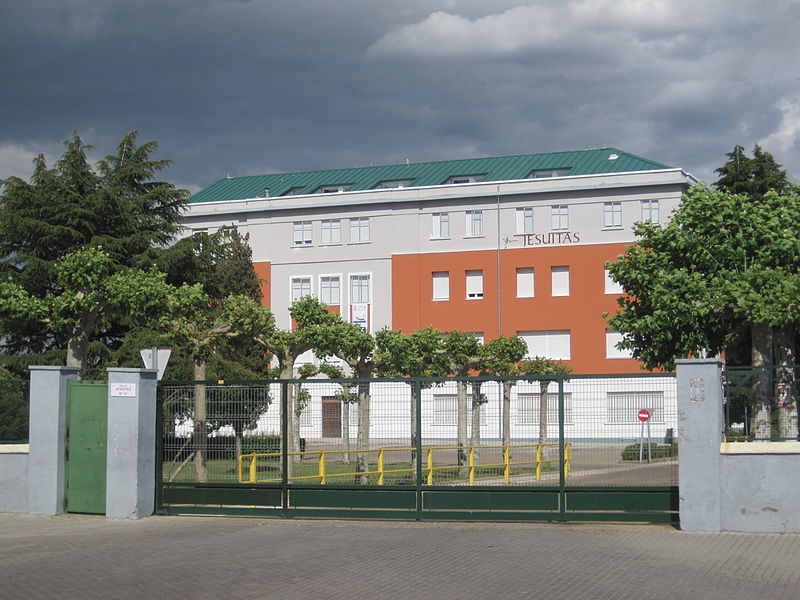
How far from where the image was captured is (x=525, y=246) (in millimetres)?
58062

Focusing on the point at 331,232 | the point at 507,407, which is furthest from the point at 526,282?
the point at 507,407

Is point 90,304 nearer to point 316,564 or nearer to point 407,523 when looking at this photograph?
point 407,523

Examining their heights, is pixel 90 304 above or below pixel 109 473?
above

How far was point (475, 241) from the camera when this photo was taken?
5919 centimetres

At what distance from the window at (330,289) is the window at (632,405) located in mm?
47880

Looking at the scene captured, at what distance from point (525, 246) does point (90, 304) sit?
38.1 meters

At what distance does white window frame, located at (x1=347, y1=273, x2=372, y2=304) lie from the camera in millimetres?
61156

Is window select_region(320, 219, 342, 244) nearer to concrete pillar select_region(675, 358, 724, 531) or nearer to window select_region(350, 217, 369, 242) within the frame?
window select_region(350, 217, 369, 242)

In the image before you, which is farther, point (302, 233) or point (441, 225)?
point (302, 233)

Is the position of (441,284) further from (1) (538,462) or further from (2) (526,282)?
(1) (538,462)

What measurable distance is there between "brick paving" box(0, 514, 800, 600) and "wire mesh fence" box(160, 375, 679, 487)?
0.86 m

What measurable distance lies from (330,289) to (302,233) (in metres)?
4.30

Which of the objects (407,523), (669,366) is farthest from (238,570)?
(669,366)

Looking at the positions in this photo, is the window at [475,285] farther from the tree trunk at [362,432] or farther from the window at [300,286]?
the tree trunk at [362,432]
